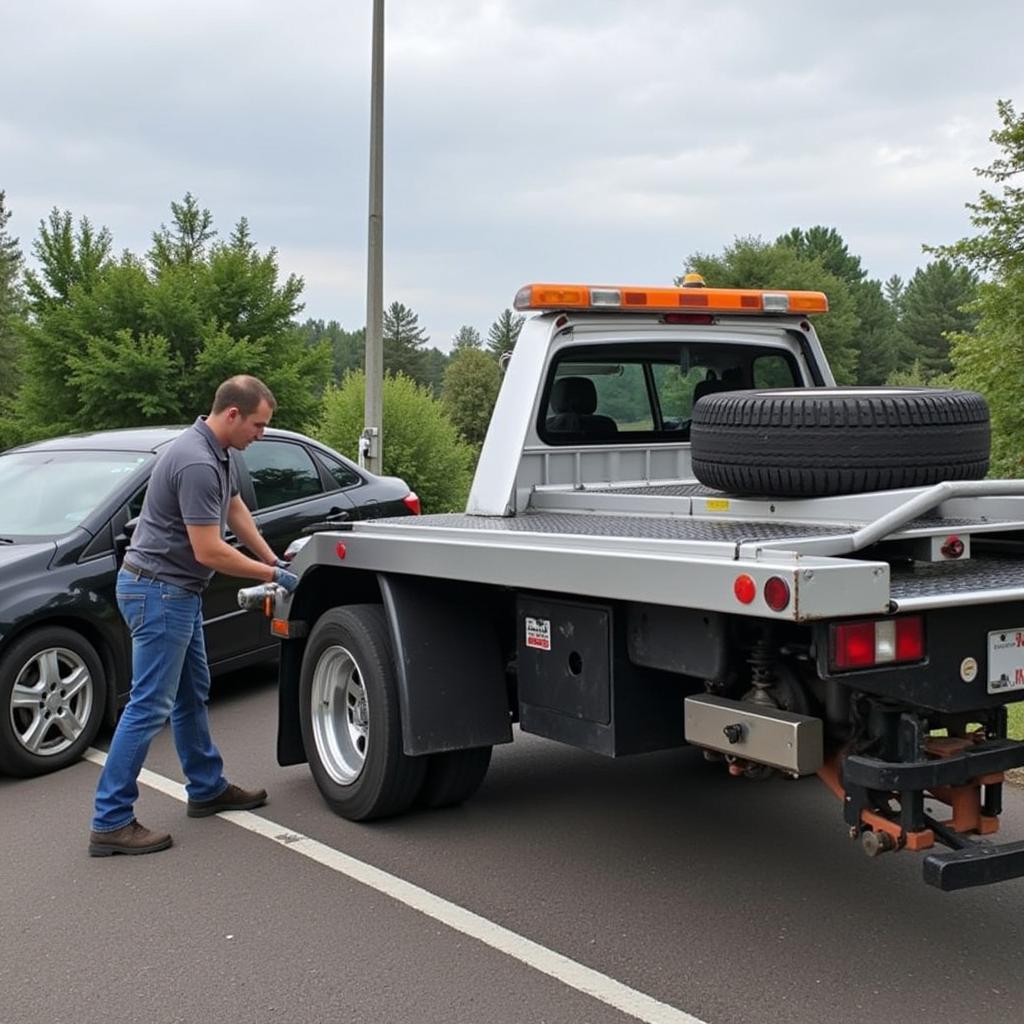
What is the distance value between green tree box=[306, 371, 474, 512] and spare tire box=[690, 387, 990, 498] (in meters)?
23.2

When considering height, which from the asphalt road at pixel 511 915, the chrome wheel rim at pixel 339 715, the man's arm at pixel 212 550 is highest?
the man's arm at pixel 212 550

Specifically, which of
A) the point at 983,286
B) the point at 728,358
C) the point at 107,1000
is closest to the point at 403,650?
the point at 107,1000

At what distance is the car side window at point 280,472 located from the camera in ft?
25.3

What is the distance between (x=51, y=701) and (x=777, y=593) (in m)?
4.18

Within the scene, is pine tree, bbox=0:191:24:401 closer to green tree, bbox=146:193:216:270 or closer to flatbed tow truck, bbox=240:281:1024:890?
green tree, bbox=146:193:216:270

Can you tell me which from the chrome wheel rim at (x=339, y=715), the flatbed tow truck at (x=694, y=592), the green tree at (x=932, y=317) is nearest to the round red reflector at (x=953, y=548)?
the flatbed tow truck at (x=694, y=592)

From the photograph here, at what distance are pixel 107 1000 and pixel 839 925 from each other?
2.33 m

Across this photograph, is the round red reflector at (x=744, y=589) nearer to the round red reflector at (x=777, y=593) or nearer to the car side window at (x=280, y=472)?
the round red reflector at (x=777, y=593)

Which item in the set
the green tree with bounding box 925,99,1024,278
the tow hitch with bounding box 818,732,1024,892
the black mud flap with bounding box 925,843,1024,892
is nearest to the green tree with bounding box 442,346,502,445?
the green tree with bounding box 925,99,1024,278

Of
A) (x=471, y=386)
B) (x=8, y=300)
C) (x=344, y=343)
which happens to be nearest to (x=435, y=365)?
(x=344, y=343)

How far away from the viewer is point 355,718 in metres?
5.39

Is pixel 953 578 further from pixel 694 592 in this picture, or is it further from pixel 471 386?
pixel 471 386

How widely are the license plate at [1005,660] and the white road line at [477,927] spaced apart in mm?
1292

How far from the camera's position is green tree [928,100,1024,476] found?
60.3 feet
